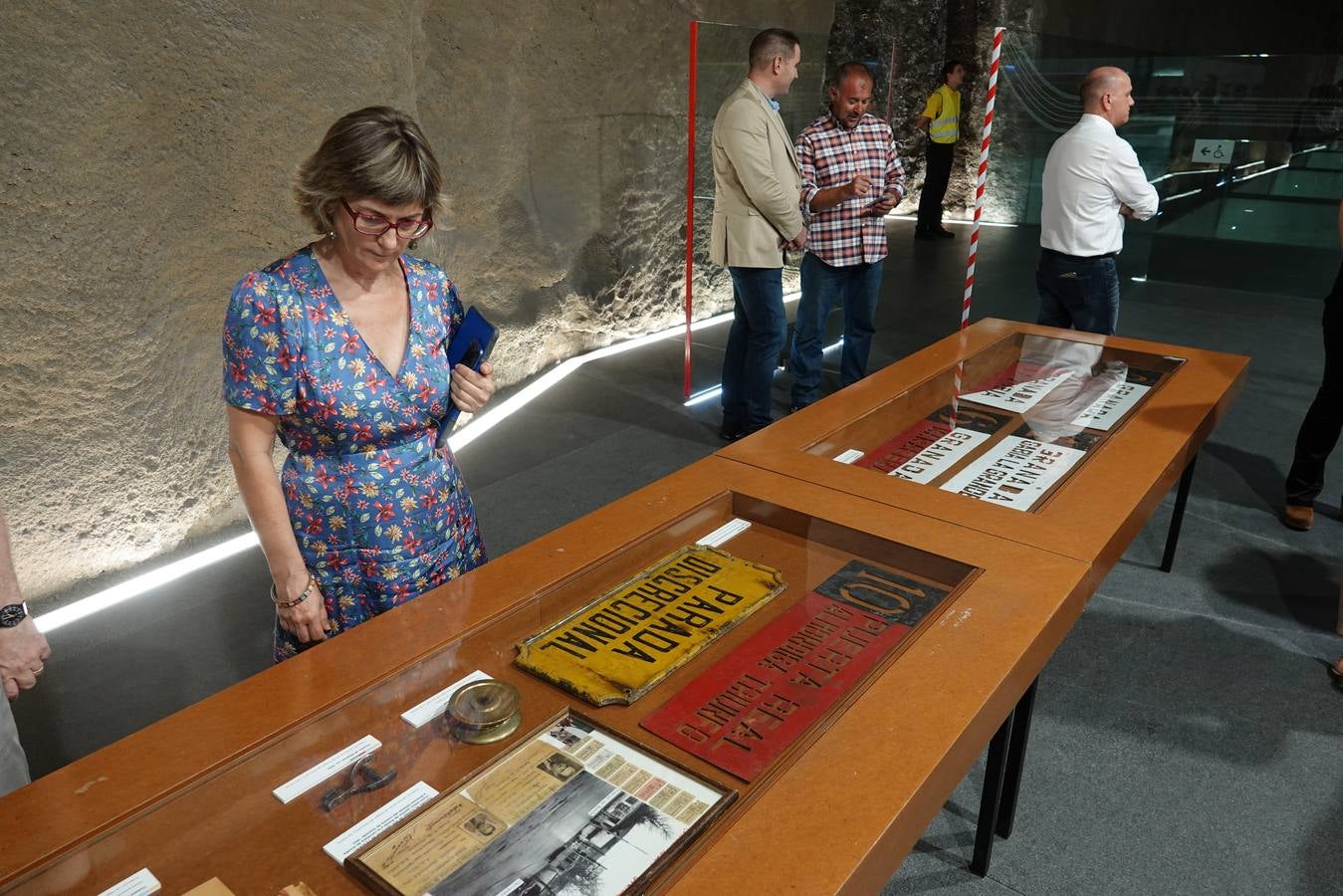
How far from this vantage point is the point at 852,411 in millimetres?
2438

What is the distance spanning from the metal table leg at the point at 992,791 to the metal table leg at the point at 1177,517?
150cm

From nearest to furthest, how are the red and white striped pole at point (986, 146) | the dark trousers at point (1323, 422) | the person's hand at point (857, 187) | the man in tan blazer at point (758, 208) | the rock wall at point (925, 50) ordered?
the dark trousers at point (1323, 422) < the man in tan blazer at point (758, 208) < the person's hand at point (857, 187) < the red and white striped pole at point (986, 146) < the rock wall at point (925, 50)

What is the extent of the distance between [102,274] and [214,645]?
3.98 feet

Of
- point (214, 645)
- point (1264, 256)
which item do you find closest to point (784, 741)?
point (214, 645)

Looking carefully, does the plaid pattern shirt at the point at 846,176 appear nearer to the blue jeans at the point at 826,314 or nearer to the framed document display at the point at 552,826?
the blue jeans at the point at 826,314

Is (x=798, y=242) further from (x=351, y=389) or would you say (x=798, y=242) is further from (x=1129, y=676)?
(x=351, y=389)

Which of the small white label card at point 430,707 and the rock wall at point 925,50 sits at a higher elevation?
the rock wall at point 925,50

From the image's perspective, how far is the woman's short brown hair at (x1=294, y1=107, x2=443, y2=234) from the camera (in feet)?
4.96

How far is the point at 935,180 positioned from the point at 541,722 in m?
7.63

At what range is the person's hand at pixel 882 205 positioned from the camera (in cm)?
425

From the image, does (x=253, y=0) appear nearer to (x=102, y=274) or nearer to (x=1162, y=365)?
(x=102, y=274)

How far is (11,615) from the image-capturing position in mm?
1380

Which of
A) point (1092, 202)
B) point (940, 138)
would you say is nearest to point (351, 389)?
point (1092, 202)

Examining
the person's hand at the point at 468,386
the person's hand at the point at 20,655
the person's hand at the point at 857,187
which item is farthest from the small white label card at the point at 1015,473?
the person's hand at the point at 857,187
